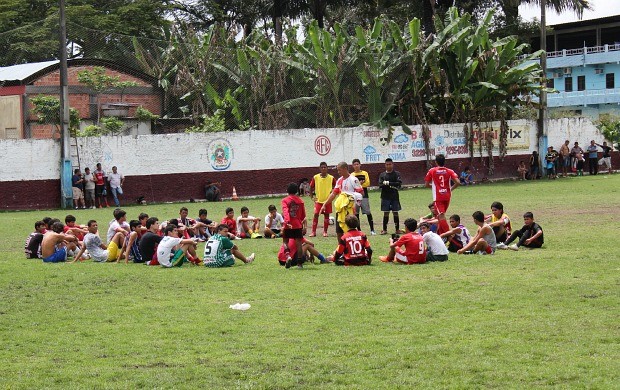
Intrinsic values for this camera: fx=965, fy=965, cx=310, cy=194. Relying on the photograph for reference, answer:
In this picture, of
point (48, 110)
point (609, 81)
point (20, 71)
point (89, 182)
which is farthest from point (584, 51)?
point (89, 182)

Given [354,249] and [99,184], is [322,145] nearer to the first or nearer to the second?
[99,184]

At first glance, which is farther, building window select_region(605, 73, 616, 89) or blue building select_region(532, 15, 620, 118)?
building window select_region(605, 73, 616, 89)

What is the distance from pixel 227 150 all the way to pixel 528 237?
19.1 metres

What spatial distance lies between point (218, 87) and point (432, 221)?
2362 cm

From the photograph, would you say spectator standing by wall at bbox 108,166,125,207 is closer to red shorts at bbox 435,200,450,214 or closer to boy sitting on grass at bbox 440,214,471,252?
red shorts at bbox 435,200,450,214

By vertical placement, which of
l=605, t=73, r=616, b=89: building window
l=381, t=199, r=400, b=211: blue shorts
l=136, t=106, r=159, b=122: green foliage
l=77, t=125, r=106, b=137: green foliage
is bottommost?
l=381, t=199, r=400, b=211: blue shorts

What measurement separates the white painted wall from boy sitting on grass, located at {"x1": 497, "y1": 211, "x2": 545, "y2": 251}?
18757 millimetres

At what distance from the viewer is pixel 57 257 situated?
1730 cm

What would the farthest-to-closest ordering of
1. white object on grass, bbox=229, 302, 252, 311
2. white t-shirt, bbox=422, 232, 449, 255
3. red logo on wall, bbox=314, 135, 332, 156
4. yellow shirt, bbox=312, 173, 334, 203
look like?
1. red logo on wall, bbox=314, 135, 332, 156
2. yellow shirt, bbox=312, 173, 334, 203
3. white t-shirt, bbox=422, 232, 449, 255
4. white object on grass, bbox=229, 302, 252, 311

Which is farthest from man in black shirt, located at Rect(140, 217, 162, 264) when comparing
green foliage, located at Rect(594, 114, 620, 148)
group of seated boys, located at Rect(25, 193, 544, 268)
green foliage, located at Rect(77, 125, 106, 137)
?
green foliage, located at Rect(594, 114, 620, 148)

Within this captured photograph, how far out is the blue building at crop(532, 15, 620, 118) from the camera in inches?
2596

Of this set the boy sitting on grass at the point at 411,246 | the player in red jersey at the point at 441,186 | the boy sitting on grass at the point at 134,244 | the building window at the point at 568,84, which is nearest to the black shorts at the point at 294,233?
the boy sitting on grass at the point at 411,246

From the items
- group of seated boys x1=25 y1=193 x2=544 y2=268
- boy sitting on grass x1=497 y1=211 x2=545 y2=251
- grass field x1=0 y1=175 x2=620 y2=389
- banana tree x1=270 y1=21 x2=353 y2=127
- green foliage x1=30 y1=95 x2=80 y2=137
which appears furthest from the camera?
banana tree x1=270 y1=21 x2=353 y2=127

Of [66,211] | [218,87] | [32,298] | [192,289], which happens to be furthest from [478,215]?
[218,87]
